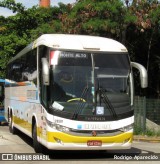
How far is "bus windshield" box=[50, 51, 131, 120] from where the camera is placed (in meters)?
12.1

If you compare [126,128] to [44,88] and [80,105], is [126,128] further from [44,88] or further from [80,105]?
[44,88]

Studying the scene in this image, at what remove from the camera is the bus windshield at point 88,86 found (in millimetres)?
12133

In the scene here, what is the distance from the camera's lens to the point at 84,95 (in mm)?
12211

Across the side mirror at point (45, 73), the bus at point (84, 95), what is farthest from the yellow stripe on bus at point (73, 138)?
the side mirror at point (45, 73)

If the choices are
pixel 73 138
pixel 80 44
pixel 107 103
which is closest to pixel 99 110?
pixel 107 103

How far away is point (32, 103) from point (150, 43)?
52.4ft

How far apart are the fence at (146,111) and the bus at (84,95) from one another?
9331 millimetres

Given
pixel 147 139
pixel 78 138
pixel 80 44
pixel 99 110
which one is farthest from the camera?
pixel 147 139

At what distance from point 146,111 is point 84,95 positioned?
10.6m

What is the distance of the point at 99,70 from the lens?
1252cm

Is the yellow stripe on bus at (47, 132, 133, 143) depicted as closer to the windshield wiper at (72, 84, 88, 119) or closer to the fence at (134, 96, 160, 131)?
the windshield wiper at (72, 84, 88, 119)

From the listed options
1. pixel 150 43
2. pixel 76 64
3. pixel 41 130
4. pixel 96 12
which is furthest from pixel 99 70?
pixel 150 43

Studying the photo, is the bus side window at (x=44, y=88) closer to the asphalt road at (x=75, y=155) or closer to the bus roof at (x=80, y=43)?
the bus roof at (x=80, y=43)

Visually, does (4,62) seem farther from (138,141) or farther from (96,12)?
(138,141)
